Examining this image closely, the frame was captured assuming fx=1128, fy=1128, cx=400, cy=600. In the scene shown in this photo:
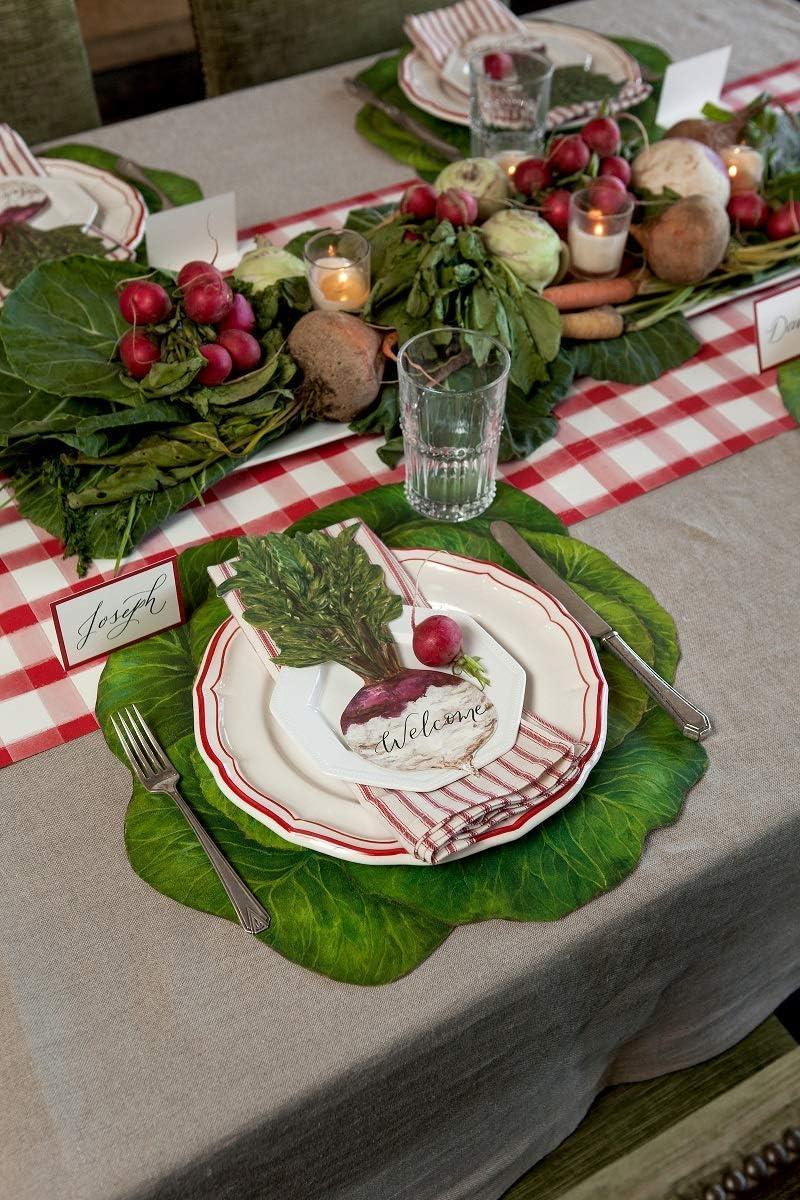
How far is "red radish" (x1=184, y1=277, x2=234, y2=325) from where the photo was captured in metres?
1.02

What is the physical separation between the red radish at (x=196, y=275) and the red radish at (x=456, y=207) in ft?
0.83

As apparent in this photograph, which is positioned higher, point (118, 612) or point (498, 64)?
point (498, 64)

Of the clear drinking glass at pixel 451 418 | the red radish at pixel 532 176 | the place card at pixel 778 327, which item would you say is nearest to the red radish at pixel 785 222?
the place card at pixel 778 327

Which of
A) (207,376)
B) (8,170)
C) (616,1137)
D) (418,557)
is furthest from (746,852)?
(8,170)

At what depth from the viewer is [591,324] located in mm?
1174

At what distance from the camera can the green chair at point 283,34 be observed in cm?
178

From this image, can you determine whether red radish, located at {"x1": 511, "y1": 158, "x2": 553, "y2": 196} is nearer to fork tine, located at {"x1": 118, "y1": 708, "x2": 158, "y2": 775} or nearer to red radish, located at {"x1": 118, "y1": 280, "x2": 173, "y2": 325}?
red radish, located at {"x1": 118, "y1": 280, "x2": 173, "y2": 325}

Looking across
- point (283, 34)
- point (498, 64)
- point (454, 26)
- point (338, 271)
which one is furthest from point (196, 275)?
point (283, 34)

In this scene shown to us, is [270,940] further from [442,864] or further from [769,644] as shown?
[769,644]

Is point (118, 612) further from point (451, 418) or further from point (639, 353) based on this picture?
point (639, 353)

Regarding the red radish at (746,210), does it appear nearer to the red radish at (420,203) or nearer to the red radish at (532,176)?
the red radish at (532,176)

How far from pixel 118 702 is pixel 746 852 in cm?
46

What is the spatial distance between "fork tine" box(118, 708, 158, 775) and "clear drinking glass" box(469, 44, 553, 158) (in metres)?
0.90

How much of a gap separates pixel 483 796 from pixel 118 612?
33 centimetres
